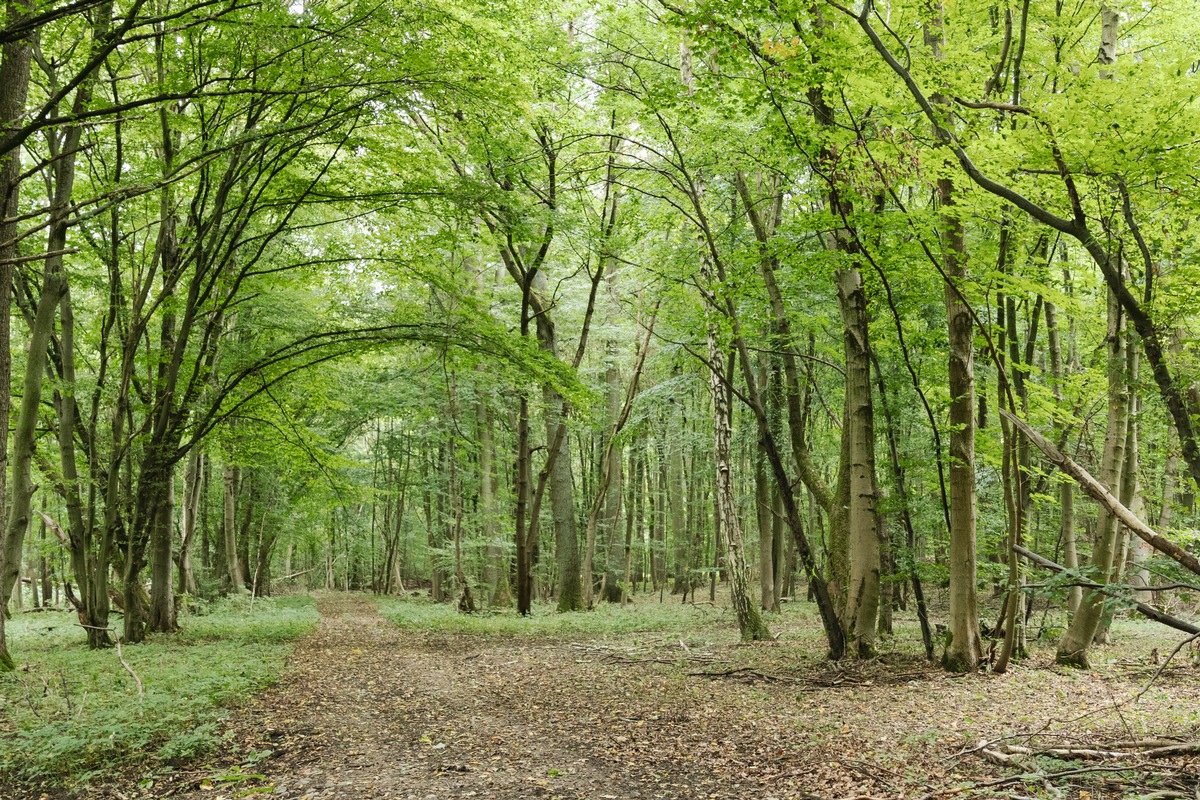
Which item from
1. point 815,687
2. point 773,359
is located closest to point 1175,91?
point 815,687

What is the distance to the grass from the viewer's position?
4973 millimetres

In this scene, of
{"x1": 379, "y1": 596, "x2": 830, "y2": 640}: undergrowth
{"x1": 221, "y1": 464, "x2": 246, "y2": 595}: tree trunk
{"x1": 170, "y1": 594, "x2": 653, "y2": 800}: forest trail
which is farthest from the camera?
{"x1": 221, "y1": 464, "x2": 246, "y2": 595}: tree trunk

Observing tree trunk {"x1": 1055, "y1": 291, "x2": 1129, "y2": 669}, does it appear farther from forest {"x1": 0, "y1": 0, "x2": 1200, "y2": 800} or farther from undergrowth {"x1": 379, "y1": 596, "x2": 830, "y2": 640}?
undergrowth {"x1": 379, "y1": 596, "x2": 830, "y2": 640}

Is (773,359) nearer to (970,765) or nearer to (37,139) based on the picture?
(970,765)

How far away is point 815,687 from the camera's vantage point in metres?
7.44

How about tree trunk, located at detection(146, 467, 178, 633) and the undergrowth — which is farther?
the undergrowth

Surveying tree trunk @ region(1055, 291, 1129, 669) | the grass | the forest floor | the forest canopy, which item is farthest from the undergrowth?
tree trunk @ region(1055, 291, 1129, 669)

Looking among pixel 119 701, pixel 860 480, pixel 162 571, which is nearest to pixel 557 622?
pixel 162 571

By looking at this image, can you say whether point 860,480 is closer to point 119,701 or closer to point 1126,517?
point 1126,517

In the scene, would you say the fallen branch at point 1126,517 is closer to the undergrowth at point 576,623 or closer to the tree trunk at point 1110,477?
the tree trunk at point 1110,477

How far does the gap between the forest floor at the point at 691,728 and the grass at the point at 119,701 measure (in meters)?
0.33

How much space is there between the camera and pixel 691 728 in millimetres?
6000

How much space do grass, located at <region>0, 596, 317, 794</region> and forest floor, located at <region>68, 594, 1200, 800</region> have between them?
33cm

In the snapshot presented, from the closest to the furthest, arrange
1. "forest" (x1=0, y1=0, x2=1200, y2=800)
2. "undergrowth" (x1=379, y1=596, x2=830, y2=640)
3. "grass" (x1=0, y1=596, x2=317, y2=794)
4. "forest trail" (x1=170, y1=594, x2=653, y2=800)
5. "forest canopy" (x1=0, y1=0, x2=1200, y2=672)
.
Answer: "forest trail" (x1=170, y1=594, x2=653, y2=800), "grass" (x1=0, y1=596, x2=317, y2=794), "forest" (x1=0, y1=0, x2=1200, y2=800), "forest canopy" (x1=0, y1=0, x2=1200, y2=672), "undergrowth" (x1=379, y1=596, x2=830, y2=640)
